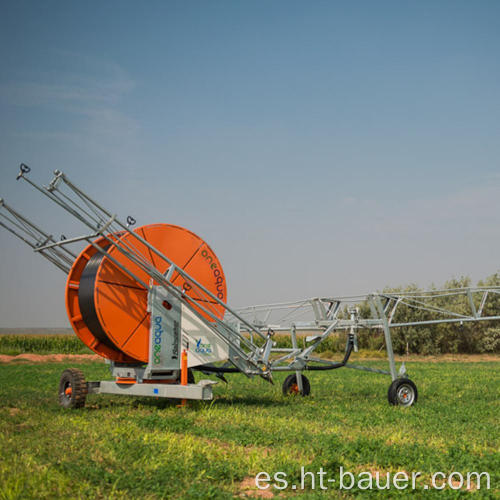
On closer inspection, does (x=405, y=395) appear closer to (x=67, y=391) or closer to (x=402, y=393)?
(x=402, y=393)

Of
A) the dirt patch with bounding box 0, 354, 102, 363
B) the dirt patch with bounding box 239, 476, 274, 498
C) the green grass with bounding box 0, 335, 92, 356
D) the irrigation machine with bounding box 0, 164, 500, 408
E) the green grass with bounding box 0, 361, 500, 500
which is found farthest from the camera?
the green grass with bounding box 0, 335, 92, 356

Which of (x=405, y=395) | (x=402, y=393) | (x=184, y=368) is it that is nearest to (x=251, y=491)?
(x=184, y=368)

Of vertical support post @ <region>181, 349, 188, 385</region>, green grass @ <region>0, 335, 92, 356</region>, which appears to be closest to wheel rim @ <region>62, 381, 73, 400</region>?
vertical support post @ <region>181, 349, 188, 385</region>

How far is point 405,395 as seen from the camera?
13984 mm

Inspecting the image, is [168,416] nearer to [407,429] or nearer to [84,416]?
[84,416]

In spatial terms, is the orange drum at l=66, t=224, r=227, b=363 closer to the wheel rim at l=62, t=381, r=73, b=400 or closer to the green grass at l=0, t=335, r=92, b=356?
the wheel rim at l=62, t=381, r=73, b=400

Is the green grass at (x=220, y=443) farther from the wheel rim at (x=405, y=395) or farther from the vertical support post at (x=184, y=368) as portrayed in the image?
the vertical support post at (x=184, y=368)

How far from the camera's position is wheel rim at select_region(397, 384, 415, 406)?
1382 cm

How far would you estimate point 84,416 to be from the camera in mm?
11344

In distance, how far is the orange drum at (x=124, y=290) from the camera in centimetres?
1187

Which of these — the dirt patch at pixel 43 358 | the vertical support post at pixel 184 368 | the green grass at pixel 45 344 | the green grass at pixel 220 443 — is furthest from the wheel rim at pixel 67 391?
the green grass at pixel 45 344

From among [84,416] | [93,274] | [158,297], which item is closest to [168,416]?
[84,416]

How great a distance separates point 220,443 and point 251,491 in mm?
2390

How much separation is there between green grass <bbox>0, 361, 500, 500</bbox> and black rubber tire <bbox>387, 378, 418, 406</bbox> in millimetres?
383
